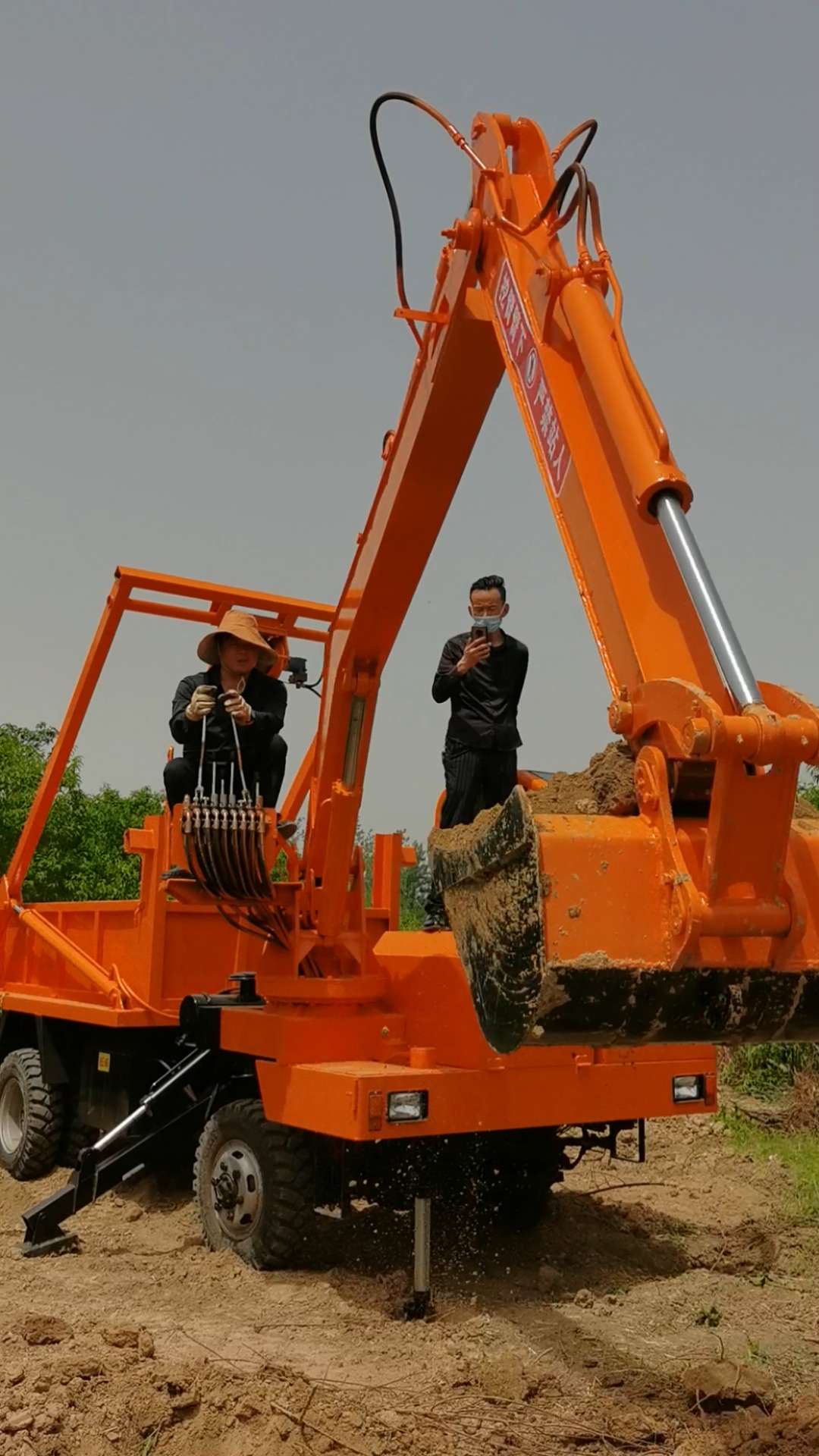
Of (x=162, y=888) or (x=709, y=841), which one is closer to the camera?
(x=709, y=841)

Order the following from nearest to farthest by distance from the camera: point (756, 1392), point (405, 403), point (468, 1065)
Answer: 1. point (756, 1392)
2. point (468, 1065)
3. point (405, 403)

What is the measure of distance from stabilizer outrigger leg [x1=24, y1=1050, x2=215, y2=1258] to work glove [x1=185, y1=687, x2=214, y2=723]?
5.34ft

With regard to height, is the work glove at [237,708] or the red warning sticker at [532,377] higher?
the red warning sticker at [532,377]

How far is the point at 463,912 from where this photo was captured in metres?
3.67

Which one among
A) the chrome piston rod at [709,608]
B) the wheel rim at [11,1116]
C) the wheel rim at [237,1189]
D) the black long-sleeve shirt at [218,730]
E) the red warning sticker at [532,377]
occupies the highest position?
the red warning sticker at [532,377]

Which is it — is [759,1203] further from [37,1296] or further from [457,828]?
[457,828]

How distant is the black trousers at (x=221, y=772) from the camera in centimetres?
676

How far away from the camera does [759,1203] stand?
299 inches

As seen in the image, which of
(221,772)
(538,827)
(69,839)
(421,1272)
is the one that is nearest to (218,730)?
(221,772)

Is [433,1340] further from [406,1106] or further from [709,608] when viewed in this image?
[709,608]

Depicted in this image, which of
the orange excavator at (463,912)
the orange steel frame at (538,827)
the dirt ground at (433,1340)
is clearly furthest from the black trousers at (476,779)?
the dirt ground at (433,1340)

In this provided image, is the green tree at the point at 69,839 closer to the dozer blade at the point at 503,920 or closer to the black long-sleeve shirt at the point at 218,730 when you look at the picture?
the black long-sleeve shirt at the point at 218,730

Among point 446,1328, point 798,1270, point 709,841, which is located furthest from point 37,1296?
point 709,841

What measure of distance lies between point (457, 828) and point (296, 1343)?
2176mm
